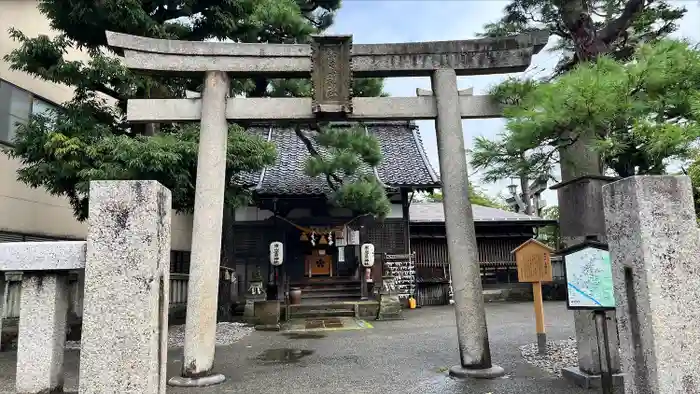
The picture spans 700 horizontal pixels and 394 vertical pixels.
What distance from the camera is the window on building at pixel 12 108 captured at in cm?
1079

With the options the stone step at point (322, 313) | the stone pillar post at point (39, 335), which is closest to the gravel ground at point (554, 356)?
the stone pillar post at point (39, 335)

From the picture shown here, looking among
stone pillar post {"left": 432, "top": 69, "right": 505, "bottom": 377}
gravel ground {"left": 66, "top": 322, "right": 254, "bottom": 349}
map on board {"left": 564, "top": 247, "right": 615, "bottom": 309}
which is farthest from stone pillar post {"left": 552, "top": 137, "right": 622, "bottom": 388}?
gravel ground {"left": 66, "top": 322, "right": 254, "bottom": 349}

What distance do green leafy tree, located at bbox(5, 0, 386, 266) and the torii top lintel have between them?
23.6 inches

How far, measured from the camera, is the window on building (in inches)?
425

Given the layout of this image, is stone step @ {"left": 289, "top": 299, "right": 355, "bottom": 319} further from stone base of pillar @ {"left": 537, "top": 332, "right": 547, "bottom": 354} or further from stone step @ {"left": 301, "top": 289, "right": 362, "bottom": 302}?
stone base of pillar @ {"left": 537, "top": 332, "right": 547, "bottom": 354}

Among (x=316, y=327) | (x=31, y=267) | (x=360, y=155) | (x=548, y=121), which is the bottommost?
(x=316, y=327)

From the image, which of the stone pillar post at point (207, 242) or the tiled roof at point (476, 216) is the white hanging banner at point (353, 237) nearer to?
the tiled roof at point (476, 216)

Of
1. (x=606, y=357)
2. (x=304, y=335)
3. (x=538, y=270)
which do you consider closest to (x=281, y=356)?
(x=304, y=335)

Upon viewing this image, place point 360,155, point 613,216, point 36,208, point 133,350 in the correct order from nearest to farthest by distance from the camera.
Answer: point 133,350 < point 613,216 < point 36,208 < point 360,155

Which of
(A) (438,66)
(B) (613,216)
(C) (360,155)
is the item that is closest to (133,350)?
(B) (613,216)

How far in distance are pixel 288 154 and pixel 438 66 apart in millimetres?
12645

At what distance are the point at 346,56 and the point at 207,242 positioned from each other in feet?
11.1

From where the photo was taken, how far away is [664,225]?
3871mm

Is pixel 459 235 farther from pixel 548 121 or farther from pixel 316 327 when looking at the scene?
pixel 316 327
